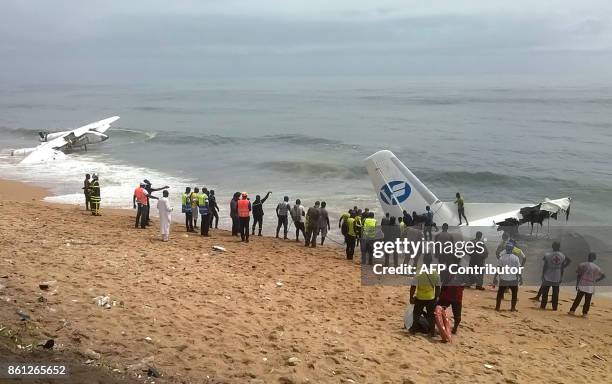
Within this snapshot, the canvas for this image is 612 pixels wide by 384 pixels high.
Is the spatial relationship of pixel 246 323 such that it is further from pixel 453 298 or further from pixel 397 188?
pixel 397 188

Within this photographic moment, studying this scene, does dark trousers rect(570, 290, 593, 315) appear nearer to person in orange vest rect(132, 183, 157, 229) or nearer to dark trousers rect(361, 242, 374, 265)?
dark trousers rect(361, 242, 374, 265)

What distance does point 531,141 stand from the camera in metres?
51.1

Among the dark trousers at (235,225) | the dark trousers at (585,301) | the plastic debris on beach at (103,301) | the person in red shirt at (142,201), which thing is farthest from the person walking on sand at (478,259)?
the person in red shirt at (142,201)

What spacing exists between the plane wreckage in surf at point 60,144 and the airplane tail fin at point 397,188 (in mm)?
25829

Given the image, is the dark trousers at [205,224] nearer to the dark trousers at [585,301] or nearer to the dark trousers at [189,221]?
the dark trousers at [189,221]

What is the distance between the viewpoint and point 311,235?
17.6 m

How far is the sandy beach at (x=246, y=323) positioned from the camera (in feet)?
25.7

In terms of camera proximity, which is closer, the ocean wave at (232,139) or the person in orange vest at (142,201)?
the person in orange vest at (142,201)

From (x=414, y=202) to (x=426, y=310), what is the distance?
7.57 metres

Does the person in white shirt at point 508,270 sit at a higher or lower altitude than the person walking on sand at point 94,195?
lower

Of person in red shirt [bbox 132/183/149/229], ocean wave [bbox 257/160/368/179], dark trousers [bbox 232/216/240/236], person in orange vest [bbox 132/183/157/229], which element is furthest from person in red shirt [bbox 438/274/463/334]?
ocean wave [bbox 257/160/368/179]

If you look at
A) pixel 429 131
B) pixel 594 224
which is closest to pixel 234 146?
pixel 429 131

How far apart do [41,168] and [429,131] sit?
39.2 metres

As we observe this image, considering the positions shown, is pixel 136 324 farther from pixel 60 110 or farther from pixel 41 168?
pixel 60 110
